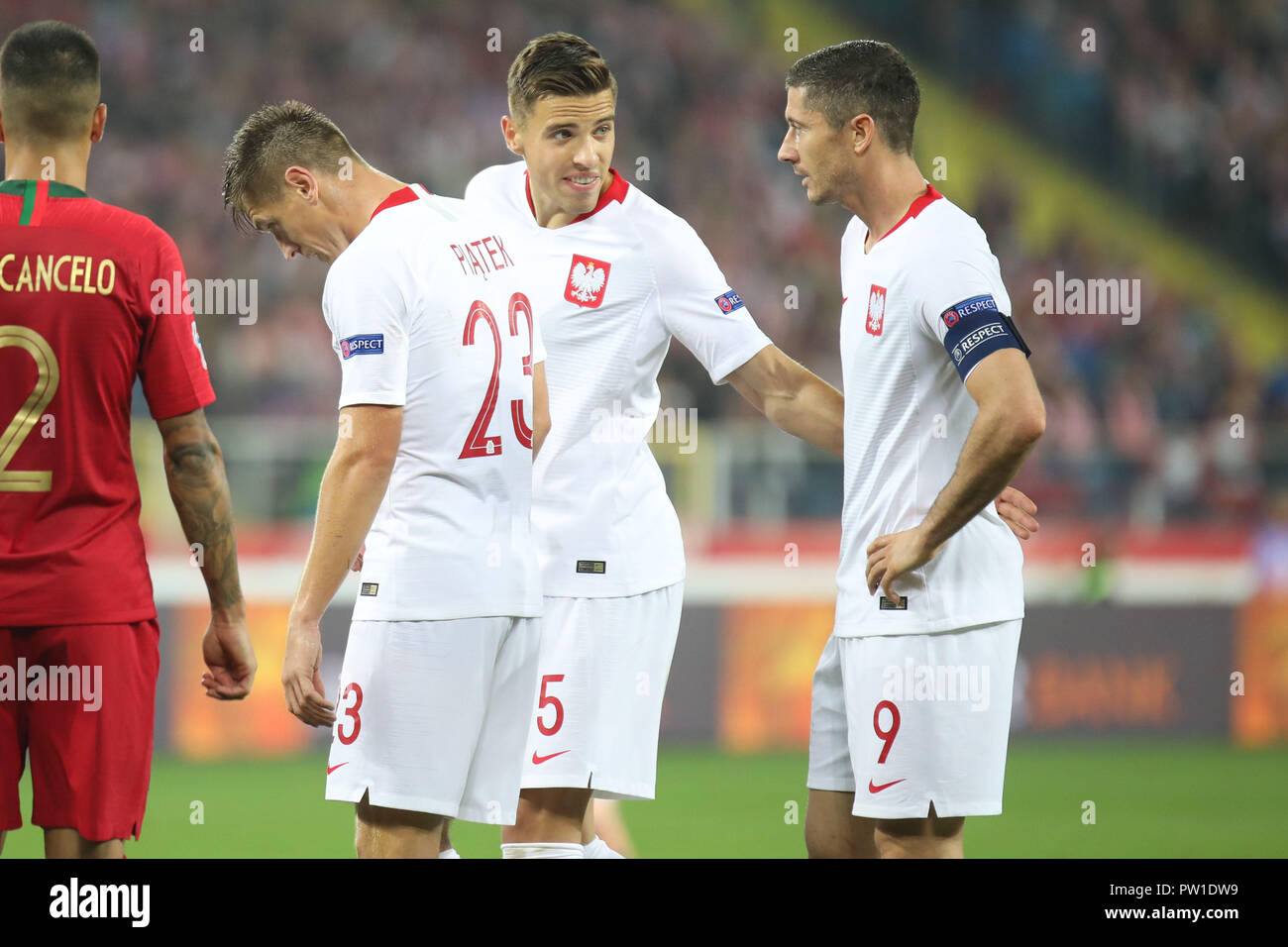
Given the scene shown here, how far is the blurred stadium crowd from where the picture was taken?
12.7 meters

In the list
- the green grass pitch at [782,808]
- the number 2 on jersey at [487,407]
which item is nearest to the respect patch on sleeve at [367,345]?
the number 2 on jersey at [487,407]

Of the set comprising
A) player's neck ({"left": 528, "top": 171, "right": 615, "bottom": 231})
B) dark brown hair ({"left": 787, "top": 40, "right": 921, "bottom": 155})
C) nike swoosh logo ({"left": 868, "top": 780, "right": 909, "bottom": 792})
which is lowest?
nike swoosh logo ({"left": 868, "top": 780, "right": 909, "bottom": 792})

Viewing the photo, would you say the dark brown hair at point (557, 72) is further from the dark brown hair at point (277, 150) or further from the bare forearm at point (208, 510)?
the bare forearm at point (208, 510)

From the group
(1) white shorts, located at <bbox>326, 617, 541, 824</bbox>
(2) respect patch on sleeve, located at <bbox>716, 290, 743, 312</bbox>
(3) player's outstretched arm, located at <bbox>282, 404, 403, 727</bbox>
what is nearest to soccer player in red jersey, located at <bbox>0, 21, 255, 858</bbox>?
(3) player's outstretched arm, located at <bbox>282, 404, 403, 727</bbox>

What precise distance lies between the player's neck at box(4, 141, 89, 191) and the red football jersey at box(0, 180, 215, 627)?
2cm

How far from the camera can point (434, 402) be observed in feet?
12.4

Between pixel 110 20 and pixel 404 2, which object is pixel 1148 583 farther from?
pixel 110 20

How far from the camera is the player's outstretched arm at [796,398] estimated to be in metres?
4.57

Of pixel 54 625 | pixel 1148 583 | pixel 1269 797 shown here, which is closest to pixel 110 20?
pixel 1148 583

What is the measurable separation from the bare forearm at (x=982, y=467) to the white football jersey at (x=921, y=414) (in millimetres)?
157

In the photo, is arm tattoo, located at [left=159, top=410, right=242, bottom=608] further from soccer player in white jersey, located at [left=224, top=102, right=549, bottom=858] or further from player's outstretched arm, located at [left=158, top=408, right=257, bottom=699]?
soccer player in white jersey, located at [left=224, top=102, right=549, bottom=858]

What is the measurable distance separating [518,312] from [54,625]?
1.34 m

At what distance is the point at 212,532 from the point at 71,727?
540mm

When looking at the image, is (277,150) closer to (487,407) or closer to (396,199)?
(396,199)
